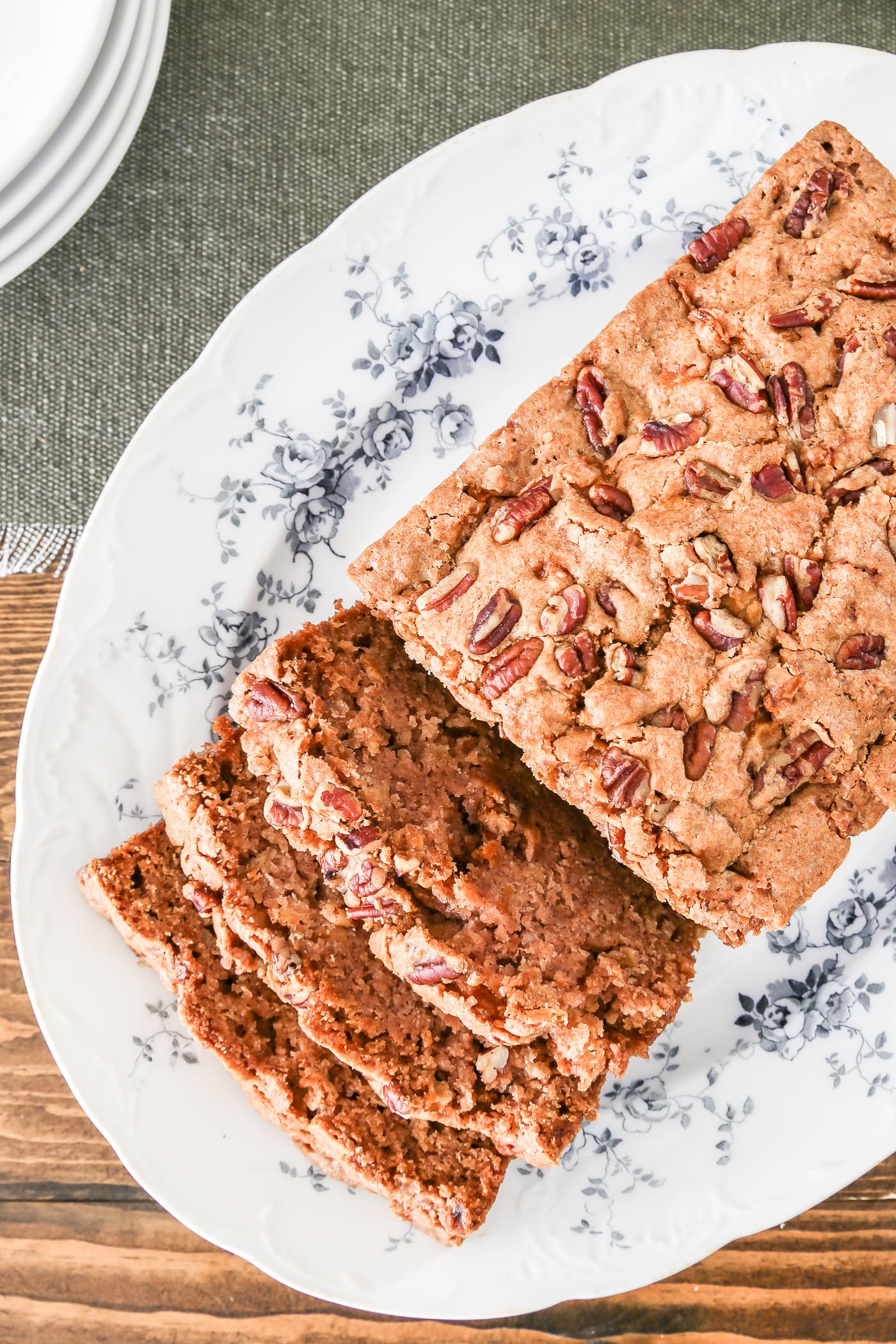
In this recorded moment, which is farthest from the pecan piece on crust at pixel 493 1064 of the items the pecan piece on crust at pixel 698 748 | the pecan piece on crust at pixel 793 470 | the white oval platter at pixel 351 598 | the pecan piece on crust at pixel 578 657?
the pecan piece on crust at pixel 793 470

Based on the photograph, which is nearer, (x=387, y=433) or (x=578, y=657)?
(x=578, y=657)

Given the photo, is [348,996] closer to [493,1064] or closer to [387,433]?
[493,1064]

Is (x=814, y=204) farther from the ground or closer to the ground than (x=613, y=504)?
farther from the ground

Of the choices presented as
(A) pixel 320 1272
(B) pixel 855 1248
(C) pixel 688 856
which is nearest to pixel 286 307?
(C) pixel 688 856

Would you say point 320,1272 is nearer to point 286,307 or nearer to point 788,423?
point 788,423

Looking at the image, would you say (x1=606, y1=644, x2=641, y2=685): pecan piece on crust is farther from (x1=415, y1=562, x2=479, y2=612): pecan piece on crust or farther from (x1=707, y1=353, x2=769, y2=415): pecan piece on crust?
(x1=707, y1=353, x2=769, y2=415): pecan piece on crust

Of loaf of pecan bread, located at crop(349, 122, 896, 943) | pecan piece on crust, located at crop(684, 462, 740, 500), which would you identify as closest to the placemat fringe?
loaf of pecan bread, located at crop(349, 122, 896, 943)

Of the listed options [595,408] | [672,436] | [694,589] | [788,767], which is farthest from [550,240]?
[788,767]
